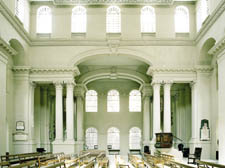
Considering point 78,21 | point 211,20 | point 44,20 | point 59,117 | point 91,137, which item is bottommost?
point 91,137

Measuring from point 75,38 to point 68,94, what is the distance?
421 cm

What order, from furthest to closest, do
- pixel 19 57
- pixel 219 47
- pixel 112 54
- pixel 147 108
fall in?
pixel 147 108
pixel 112 54
pixel 19 57
pixel 219 47

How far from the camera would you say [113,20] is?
28953 mm

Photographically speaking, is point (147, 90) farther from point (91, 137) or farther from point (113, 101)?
point (91, 137)

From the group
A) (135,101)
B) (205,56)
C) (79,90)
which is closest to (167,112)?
(205,56)

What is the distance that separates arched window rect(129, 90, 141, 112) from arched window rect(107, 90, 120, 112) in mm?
1418

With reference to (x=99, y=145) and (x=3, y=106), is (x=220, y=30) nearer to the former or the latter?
(x=3, y=106)

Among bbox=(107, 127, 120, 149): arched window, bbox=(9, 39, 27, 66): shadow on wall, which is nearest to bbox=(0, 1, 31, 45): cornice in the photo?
bbox=(9, 39, 27, 66): shadow on wall

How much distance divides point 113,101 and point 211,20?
19869mm

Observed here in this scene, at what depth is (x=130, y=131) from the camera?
41031 millimetres

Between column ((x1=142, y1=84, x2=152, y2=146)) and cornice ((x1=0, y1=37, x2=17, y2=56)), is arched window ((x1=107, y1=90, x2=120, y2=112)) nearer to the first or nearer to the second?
column ((x1=142, y1=84, x2=152, y2=146))

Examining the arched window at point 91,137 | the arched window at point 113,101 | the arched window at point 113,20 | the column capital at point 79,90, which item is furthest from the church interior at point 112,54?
the arched window at point 91,137

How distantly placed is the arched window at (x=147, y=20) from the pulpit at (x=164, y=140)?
813 cm

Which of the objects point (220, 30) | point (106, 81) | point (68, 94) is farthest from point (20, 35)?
point (106, 81)
